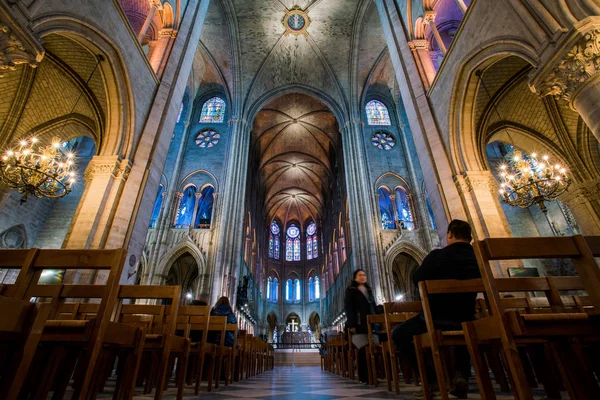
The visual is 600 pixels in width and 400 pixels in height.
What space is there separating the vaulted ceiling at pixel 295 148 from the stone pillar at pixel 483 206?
1596 cm

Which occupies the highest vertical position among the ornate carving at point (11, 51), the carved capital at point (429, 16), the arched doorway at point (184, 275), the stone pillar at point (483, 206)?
the carved capital at point (429, 16)

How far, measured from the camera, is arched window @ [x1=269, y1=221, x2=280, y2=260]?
32450 mm

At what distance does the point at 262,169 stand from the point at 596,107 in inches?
904

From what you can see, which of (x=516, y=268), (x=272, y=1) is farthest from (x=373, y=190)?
(x=272, y=1)

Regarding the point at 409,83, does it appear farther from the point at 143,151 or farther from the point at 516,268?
the point at 143,151

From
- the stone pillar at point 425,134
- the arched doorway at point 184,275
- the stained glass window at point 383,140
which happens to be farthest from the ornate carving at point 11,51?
the stained glass window at point 383,140

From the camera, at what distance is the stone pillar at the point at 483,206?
5.76m

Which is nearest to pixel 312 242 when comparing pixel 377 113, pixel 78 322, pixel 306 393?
pixel 377 113

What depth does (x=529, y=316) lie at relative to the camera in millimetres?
1573

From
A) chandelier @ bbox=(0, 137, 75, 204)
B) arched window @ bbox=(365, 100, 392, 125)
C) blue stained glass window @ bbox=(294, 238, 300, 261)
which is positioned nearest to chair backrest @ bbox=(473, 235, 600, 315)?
chandelier @ bbox=(0, 137, 75, 204)

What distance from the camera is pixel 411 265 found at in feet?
58.0

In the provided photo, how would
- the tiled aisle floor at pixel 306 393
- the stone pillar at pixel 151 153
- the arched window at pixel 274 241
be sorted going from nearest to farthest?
the tiled aisle floor at pixel 306 393 → the stone pillar at pixel 151 153 → the arched window at pixel 274 241

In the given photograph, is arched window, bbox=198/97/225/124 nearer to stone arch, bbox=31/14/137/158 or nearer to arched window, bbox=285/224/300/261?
stone arch, bbox=31/14/137/158

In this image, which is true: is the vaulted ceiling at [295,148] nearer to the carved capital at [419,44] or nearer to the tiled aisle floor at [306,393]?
the carved capital at [419,44]
